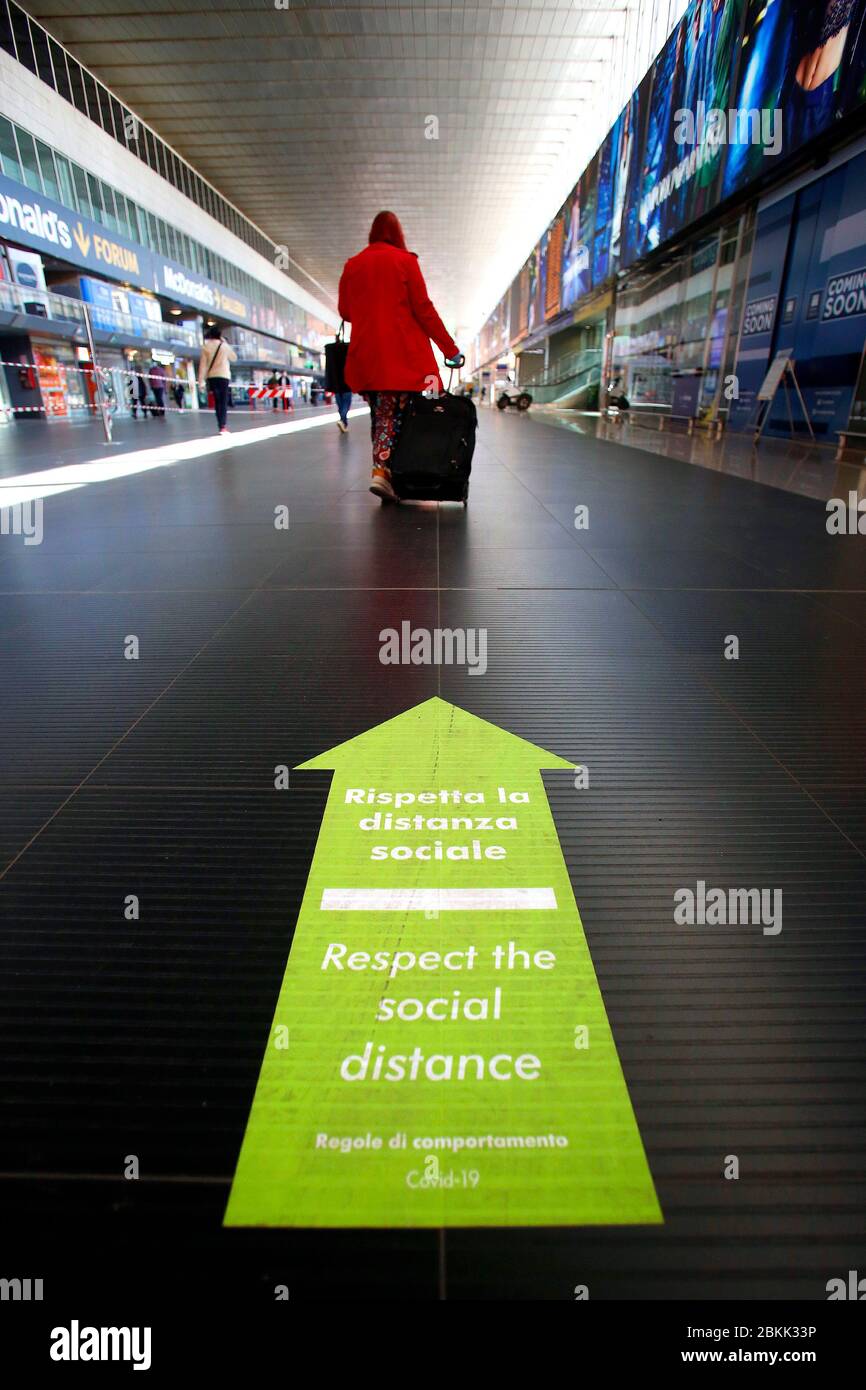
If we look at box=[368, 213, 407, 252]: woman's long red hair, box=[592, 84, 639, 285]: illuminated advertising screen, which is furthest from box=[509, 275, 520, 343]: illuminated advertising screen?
box=[368, 213, 407, 252]: woman's long red hair

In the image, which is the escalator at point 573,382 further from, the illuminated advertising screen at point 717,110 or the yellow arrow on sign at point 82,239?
the yellow arrow on sign at point 82,239

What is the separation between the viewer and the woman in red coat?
15.7 ft

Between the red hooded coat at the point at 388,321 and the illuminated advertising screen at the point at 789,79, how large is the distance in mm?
6767

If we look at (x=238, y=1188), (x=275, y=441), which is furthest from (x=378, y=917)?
(x=275, y=441)

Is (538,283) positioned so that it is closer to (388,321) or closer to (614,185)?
(614,185)

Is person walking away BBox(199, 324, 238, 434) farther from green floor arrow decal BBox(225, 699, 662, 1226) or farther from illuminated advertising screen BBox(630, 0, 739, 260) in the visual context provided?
green floor arrow decal BBox(225, 699, 662, 1226)

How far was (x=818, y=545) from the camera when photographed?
4.12 m

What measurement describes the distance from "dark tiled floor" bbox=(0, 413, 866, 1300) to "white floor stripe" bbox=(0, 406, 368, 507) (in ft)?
10.2

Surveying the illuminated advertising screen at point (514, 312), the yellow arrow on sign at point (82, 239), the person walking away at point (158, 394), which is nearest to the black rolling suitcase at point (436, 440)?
the person walking away at point (158, 394)

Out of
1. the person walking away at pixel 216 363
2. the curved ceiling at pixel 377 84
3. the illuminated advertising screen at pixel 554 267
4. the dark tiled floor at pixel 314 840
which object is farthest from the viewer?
the illuminated advertising screen at pixel 554 267

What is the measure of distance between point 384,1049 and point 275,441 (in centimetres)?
1217

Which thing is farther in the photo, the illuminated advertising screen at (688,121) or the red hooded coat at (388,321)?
the illuminated advertising screen at (688,121)

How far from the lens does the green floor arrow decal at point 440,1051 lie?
853 millimetres

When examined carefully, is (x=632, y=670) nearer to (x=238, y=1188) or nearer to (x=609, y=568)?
(x=609, y=568)
